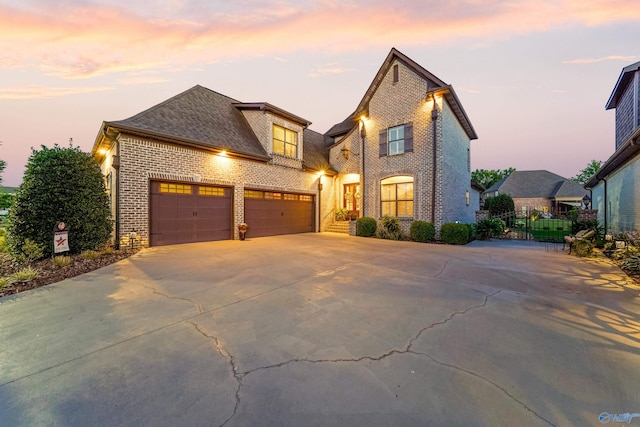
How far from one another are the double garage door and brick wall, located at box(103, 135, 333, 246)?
0.31 m

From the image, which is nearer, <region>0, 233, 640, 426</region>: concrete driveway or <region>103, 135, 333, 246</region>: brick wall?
<region>0, 233, 640, 426</region>: concrete driveway

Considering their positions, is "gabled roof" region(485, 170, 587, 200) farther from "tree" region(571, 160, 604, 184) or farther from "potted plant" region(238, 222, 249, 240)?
"potted plant" region(238, 222, 249, 240)

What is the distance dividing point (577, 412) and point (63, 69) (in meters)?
15.5

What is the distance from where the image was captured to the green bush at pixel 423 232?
1105cm

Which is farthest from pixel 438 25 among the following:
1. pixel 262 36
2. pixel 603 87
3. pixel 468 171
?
pixel 603 87

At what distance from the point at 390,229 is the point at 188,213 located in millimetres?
9396

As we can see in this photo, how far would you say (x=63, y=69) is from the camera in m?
9.12

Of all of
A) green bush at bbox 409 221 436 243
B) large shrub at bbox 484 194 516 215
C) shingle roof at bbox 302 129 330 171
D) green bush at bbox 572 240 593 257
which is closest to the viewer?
green bush at bbox 572 240 593 257

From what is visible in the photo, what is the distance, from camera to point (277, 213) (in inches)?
513

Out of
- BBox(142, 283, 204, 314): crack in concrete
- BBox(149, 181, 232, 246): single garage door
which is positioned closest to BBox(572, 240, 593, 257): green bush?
BBox(142, 283, 204, 314): crack in concrete

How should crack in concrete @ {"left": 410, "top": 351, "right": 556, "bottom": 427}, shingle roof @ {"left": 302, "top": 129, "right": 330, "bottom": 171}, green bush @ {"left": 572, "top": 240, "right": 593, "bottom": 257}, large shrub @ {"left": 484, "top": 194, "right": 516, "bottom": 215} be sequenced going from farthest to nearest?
large shrub @ {"left": 484, "top": 194, "right": 516, "bottom": 215}
shingle roof @ {"left": 302, "top": 129, "right": 330, "bottom": 171}
green bush @ {"left": 572, "top": 240, "right": 593, "bottom": 257}
crack in concrete @ {"left": 410, "top": 351, "right": 556, "bottom": 427}

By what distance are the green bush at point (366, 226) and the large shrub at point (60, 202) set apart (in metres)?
10.4

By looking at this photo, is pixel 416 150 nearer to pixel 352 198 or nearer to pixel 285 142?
pixel 352 198

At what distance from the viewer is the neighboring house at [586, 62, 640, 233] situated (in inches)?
→ 305
